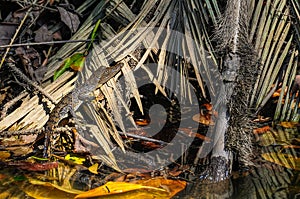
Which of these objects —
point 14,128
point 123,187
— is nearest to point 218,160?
point 123,187

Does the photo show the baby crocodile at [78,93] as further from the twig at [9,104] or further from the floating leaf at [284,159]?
the floating leaf at [284,159]

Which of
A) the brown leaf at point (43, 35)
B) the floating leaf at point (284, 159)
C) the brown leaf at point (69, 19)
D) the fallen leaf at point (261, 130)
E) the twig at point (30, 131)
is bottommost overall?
the floating leaf at point (284, 159)

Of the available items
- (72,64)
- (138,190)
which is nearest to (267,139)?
(138,190)

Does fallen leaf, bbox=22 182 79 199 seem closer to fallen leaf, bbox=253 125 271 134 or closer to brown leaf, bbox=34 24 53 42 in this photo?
fallen leaf, bbox=253 125 271 134

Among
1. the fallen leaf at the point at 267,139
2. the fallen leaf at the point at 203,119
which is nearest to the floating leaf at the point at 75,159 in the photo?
the fallen leaf at the point at 203,119

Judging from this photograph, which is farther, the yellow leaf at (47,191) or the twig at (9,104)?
the twig at (9,104)

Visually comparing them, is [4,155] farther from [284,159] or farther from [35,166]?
[284,159]

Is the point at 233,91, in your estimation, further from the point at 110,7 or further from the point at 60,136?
the point at 110,7
